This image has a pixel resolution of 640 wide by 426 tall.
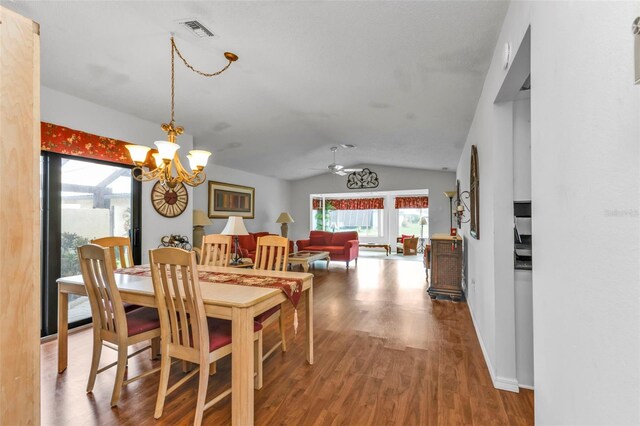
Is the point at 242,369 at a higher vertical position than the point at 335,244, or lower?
lower

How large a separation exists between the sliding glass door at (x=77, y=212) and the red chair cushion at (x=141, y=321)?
1.48 meters

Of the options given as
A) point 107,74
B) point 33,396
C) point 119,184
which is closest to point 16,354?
point 33,396

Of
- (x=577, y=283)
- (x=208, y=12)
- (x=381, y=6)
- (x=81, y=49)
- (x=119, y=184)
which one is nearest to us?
(x=577, y=283)

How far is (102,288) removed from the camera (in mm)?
1946

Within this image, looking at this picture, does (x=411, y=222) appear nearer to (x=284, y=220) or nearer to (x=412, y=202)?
(x=412, y=202)

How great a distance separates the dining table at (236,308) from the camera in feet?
5.52

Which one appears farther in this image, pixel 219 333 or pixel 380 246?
pixel 380 246

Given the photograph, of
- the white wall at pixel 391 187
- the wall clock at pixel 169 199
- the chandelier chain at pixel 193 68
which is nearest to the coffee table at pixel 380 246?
the white wall at pixel 391 187

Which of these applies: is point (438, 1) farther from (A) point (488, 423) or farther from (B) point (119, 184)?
(B) point (119, 184)

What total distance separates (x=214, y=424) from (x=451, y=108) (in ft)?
11.9

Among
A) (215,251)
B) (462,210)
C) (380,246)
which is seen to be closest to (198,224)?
(215,251)

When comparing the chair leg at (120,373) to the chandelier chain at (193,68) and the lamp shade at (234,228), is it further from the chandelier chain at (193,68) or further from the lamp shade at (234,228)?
the chandelier chain at (193,68)

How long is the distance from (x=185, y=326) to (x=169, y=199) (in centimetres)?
300

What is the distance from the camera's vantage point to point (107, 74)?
2895 mm
